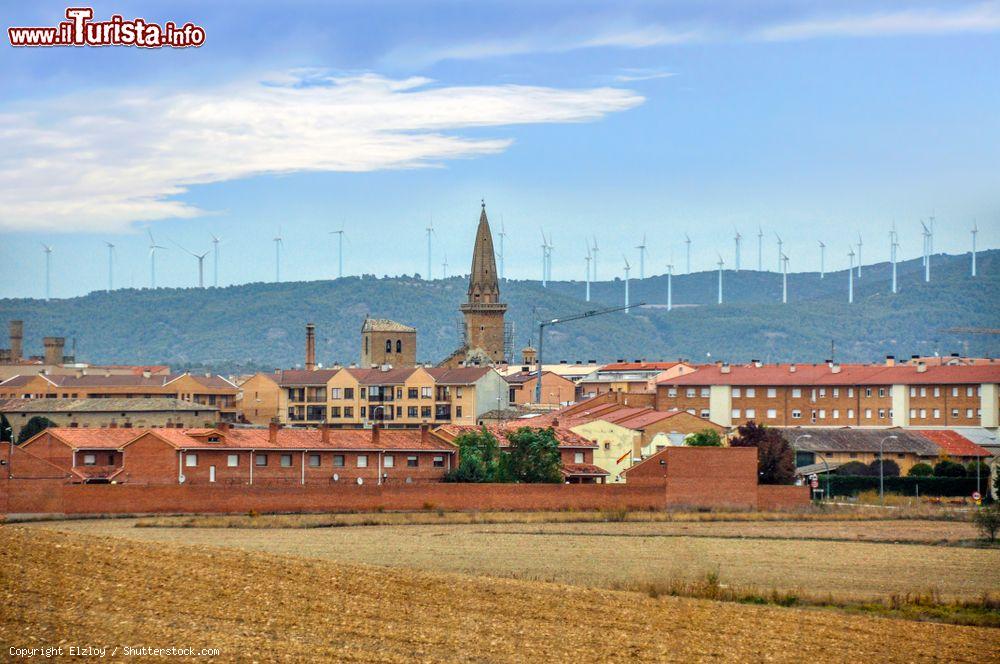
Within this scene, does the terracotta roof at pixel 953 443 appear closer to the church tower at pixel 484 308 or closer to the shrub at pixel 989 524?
the shrub at pixel 989 524

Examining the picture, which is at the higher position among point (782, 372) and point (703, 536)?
point (782, 372)

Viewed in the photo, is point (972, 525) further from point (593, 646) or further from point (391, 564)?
point (593, 646)

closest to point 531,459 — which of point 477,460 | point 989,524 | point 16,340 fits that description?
point 477,460

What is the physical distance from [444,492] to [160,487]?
39.7ft

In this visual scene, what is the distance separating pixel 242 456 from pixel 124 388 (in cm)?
6124

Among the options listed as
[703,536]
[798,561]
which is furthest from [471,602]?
[703,536]

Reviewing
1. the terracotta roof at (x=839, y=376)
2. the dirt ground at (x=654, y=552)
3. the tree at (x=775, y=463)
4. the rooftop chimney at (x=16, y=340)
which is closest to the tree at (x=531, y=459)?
the tree at (x=775, y=463)

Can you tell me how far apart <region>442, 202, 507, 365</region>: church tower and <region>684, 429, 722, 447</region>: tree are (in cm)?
8897

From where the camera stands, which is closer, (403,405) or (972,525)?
(972,525)

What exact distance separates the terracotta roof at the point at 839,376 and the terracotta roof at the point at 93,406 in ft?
116

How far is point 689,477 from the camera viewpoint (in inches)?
3105

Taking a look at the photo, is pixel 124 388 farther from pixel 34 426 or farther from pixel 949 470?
pixel 949 470

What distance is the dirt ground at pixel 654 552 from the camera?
50.0m

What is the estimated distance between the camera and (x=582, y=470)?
87.9 metres
